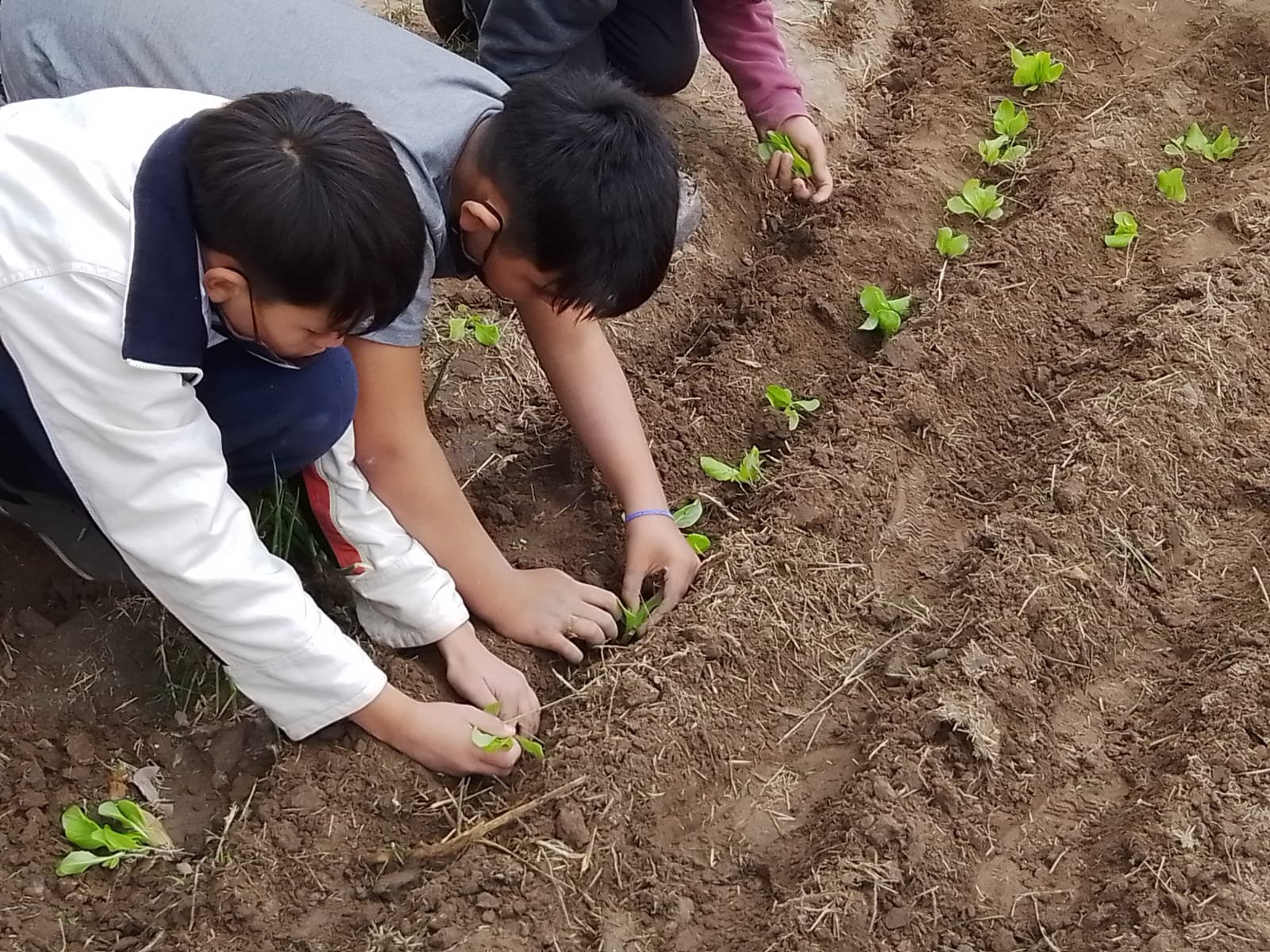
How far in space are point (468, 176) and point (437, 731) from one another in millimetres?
794

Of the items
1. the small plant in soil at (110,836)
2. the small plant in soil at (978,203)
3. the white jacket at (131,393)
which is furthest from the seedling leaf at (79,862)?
the small plant in soil at (978,203)

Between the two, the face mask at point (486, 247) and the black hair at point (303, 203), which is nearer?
the black hair at point (303, 203)

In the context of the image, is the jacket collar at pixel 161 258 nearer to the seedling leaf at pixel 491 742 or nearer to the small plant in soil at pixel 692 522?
the seedling leaf at pixel 491 742

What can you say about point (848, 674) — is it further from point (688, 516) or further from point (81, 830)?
point (81, 830)

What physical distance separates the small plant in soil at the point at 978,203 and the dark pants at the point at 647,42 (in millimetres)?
762

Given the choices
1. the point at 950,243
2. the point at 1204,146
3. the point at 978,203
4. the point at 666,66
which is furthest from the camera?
the point at 666,66

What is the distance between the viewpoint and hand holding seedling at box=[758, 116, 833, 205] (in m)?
2.61

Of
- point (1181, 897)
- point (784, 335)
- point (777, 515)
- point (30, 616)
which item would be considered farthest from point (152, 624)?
point (1181, 897)

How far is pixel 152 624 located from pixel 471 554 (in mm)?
544

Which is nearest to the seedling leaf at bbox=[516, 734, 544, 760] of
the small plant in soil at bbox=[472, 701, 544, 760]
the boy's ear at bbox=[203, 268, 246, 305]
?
the small plant in soil at bbox=[472, 701, 544, 760]

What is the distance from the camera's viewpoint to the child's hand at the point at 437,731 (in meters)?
1.64

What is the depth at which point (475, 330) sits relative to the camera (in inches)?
91.9

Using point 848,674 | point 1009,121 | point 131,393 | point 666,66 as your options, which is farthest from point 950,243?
point 131,393

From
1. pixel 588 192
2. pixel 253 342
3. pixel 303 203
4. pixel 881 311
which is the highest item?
pixel 303 203
